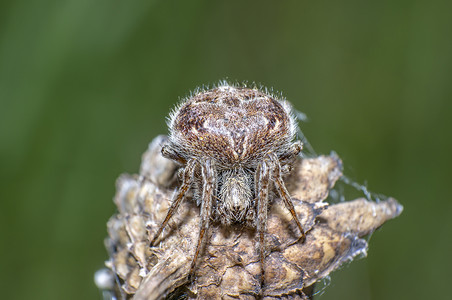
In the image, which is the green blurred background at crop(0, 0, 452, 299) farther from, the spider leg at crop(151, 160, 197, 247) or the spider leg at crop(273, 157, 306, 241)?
the spider leg at crop(273, 157, 306, 241)

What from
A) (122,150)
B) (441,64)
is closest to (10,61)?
(122,150)

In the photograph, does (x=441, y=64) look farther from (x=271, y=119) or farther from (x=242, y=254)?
(x=242, y=254)

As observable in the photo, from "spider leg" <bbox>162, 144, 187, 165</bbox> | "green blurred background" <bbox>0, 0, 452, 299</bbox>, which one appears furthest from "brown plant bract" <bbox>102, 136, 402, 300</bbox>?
"green blurred background" <bbox>0, 0, 452, 299</bbox>

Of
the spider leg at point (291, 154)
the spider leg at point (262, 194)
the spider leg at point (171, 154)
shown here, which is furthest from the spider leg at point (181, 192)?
the spider leg at point (291, 154)

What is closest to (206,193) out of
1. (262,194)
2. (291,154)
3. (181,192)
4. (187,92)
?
(181,192)

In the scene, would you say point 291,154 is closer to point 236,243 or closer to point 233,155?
point 233,155

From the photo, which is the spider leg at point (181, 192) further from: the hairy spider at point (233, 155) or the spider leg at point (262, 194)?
the spider leg at point (262, 194)

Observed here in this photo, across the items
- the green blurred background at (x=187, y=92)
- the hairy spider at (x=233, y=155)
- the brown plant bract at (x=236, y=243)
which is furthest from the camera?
the green blurred background at (x=187, y=92)
